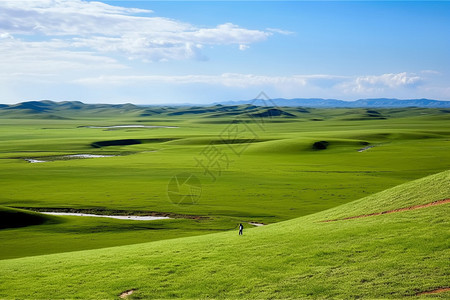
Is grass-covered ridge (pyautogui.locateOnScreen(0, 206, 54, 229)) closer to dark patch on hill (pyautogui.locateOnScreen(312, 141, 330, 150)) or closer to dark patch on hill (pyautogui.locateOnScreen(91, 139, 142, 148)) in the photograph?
dark patch on hill (pyautogui.locateOnScreen(312, 141, 330, 150))

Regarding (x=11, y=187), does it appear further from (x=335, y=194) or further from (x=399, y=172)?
(x=399, y=172)

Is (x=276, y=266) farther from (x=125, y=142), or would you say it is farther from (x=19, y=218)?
(x=125, y=142)

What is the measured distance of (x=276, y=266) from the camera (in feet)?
65.9

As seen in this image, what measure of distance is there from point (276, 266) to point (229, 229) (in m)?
21.2

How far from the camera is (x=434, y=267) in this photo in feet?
56.4

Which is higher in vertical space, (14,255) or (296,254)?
(296,254)

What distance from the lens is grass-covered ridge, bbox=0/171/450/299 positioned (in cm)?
1720

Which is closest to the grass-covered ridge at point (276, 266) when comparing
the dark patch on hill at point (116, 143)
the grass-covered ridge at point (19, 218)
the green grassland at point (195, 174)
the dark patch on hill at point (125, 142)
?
the green grassland at point (195, 174)

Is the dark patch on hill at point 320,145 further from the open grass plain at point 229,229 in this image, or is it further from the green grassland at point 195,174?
the open grass plain at point 229,229

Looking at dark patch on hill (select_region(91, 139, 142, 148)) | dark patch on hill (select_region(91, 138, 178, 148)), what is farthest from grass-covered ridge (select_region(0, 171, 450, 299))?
dark patch on hill (select_region(91, 138, 178, 148))

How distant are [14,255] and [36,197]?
27583 mm

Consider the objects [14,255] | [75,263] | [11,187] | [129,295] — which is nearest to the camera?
[129,295]

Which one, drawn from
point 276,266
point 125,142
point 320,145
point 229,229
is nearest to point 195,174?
point 229,229

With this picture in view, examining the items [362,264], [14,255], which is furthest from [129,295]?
[14,255]
